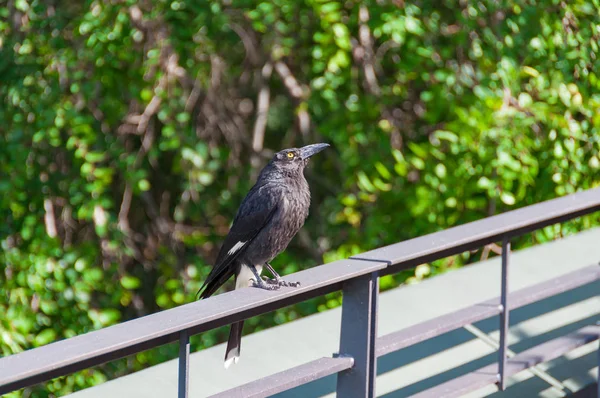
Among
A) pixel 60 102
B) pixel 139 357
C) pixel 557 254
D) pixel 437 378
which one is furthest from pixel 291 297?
pixel 139 357

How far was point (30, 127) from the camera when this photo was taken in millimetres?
5652

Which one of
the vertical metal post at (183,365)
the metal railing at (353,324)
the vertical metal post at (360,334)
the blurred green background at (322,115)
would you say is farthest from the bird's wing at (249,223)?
the blurred green background at (322,115)

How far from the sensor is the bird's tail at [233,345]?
3.38 metres

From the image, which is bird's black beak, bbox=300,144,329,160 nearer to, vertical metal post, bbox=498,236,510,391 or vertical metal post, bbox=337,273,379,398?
vertical metal post, bbox=498,236,510,391

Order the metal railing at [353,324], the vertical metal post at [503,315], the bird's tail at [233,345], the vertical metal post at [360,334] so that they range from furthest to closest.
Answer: the bird's tail at [233,345] < the vertical metal post at [503,315] < the vertical metal post at [360,334] < the metal railing at [353,324]

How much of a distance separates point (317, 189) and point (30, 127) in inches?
101

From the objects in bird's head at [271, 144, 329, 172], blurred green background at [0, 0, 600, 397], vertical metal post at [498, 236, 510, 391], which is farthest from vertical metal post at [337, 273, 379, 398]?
blurred green background at [0, 0, 600, 397]

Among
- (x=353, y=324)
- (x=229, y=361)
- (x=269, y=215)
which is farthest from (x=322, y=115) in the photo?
(x=353, y=324)

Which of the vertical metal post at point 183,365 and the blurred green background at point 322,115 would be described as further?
the blurred green background at point 322,115

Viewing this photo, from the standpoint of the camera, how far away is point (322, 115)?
20.9ft

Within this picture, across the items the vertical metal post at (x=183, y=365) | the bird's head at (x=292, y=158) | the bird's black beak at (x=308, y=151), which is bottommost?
the bird's head at (x=292, y=158)

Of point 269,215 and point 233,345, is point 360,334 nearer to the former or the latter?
point 233,345

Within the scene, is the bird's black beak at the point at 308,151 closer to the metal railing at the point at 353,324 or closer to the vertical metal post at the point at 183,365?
the metal railing at the point at 353,324

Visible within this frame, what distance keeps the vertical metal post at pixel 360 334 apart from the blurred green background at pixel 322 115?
2.86 metres
